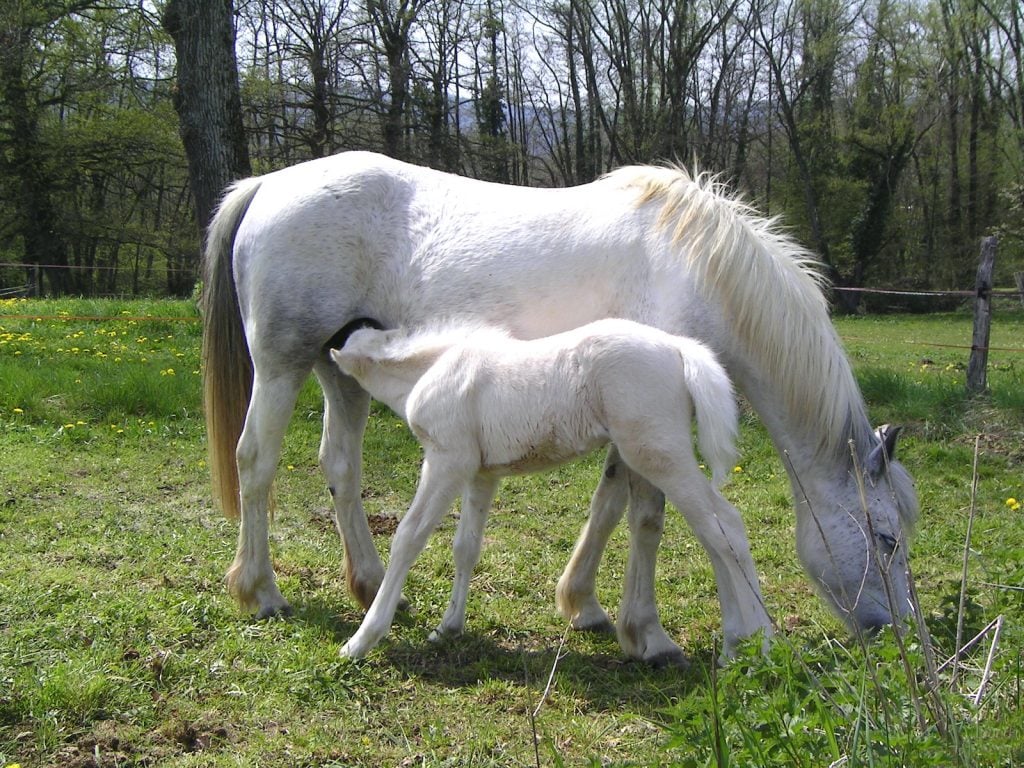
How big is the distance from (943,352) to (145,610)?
14922 mm

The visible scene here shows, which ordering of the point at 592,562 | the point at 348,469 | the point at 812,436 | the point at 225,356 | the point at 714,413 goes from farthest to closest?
the point at 225,356 → the point at 348,469 → the point at 592,562 → the point at 812,436 → the point at 714,413

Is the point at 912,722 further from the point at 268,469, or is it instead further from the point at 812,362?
the point at 268,469

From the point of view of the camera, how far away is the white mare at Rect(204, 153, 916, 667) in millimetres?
3318

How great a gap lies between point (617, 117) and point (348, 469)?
89.9 feet

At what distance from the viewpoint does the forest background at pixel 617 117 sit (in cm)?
2280

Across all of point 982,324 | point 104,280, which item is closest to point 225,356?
point 982,324

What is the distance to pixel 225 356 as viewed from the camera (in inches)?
174

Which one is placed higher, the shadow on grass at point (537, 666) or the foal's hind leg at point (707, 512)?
the foal's hind leg at point (707, 512)

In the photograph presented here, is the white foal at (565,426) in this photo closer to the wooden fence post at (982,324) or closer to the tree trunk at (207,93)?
the tree trunk at (207,93)

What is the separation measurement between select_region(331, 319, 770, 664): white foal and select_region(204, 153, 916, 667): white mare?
10.2 inches

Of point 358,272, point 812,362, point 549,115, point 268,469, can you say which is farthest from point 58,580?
point 549,115

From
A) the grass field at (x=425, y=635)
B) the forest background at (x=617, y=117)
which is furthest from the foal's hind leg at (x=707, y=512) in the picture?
the forest background at (x=617, y=117)

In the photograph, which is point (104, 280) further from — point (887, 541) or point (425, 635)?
point (887, 541)

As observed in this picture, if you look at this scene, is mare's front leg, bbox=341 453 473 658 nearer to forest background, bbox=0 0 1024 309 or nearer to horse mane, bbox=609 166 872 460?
horse mane, bbox=609 166 872 460
